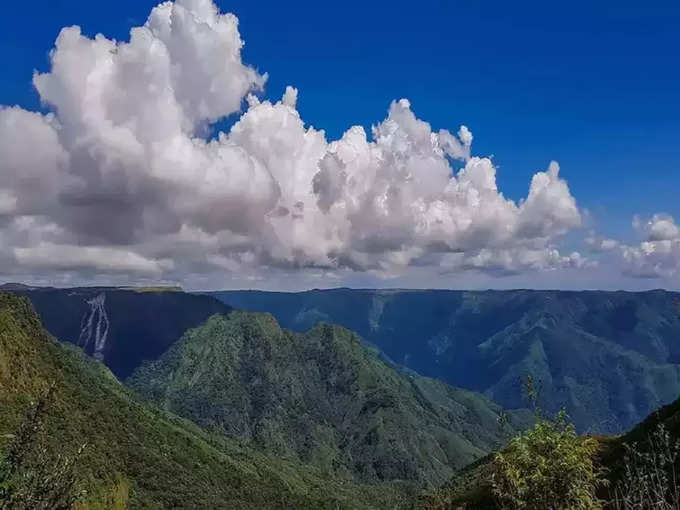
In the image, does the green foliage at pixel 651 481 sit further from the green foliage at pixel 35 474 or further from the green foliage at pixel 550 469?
the green foliage at pixel 35 474

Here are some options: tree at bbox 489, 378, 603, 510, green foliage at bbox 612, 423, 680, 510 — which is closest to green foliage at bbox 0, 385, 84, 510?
green foliage at bbox 612, 423, 680, 510

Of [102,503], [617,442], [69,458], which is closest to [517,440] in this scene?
[69,458]

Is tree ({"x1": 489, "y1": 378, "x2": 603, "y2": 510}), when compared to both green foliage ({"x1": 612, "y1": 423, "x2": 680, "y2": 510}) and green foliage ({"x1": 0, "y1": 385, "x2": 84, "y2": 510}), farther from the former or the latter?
green foliage ({"x1": 0, "y1": 385, "x2": 84, "y2": 510})

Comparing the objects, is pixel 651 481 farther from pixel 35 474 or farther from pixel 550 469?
pixel 35 474

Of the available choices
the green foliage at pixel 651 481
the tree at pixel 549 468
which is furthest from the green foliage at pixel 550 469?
the green foliage at pixel 651 481

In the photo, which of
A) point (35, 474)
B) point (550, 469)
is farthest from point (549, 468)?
point (35, 474)

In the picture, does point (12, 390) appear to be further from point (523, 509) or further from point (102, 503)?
point (523, 509)
